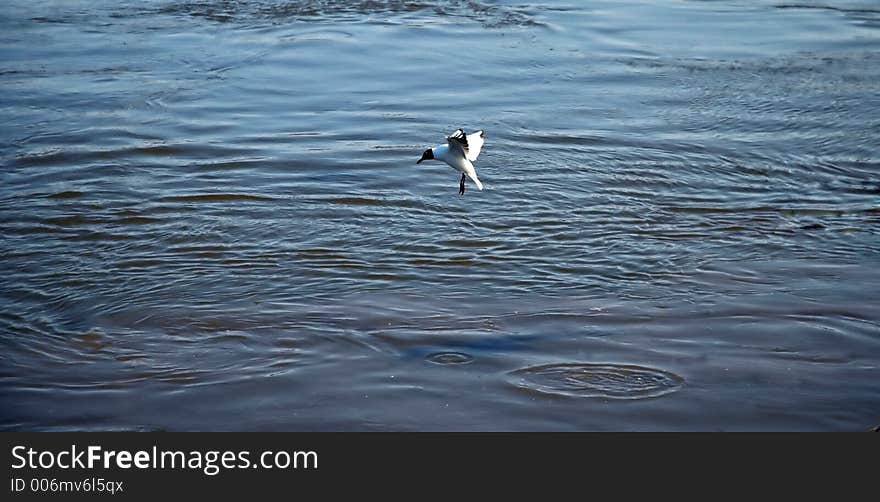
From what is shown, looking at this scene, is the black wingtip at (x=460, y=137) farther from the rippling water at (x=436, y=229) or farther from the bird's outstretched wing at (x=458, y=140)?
the rippling water at (x=436, y=229)

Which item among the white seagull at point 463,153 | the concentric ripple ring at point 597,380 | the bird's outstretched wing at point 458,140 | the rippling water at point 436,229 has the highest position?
the bird's outstretched wing at point 458,140

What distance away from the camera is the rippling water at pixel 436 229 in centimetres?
650

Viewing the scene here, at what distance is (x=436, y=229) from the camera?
29.9ft

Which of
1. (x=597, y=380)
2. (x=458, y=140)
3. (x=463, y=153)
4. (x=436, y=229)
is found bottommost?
(x=597, y=380)

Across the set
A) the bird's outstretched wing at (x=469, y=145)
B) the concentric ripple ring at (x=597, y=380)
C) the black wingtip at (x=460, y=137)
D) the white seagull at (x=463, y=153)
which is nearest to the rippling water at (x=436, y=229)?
the concentric ripple ring at (x=597, y=380)

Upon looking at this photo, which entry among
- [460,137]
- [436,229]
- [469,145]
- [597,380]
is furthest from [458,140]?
[597,380]

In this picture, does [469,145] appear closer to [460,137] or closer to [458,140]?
[458,140]

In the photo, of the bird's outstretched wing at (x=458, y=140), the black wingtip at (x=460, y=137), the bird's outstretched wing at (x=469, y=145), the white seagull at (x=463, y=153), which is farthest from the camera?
the white seagull at (x=463, y=153)

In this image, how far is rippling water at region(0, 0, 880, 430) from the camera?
6.50 meters

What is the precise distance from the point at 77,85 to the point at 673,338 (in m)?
8.45

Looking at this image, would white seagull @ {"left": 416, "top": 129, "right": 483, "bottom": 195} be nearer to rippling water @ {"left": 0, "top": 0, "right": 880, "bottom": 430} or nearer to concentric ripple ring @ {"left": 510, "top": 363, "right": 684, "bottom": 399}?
rippling water @ {"left": 0, "top": 0, "right": 880, "bottom": 430}

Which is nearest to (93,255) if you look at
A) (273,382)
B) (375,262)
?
(375,262)

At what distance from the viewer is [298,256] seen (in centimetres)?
855

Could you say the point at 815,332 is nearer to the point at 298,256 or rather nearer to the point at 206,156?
the point at 298,256
